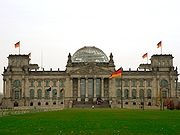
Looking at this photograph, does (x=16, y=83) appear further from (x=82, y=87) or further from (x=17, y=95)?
(x=82, y=87)

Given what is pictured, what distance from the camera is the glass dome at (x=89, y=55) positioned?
163 meters

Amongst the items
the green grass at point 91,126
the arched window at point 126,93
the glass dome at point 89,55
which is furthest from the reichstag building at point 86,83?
the green grass at point 91,126

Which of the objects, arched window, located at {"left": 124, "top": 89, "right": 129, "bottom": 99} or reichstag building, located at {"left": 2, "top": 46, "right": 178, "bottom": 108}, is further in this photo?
arched window, located at {"left": 124, "top": 89, "right": 129, "bottom": 99}

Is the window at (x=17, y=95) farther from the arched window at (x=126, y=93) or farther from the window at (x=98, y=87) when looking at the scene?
the arched window at (x=126, y=93)

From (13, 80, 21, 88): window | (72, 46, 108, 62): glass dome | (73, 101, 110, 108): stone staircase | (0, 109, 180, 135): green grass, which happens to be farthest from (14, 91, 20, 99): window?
(0, 109, 180, 135): green grass

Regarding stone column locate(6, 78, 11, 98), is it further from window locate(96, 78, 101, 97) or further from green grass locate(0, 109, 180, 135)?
green grass locate(0, 109, 180, 135)

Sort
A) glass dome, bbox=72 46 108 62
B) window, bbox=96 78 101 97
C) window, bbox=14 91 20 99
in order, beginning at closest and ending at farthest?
1. window, bbox=96 78 101 97
2. window, bbox=14 91 20 99
3. glass dome, bbox=72 46 108 62

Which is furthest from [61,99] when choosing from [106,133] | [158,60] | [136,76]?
[106,133]

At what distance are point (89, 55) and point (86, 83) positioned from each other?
1640cm

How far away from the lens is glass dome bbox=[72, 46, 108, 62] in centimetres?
16300

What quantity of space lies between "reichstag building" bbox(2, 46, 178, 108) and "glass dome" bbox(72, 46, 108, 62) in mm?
4829

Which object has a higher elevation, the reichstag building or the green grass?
Result: the reichstag building

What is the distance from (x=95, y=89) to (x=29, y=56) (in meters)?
29.8

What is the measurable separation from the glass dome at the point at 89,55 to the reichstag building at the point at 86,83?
4829mm
